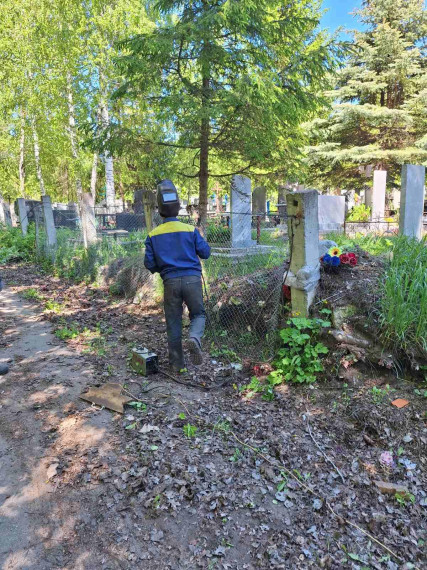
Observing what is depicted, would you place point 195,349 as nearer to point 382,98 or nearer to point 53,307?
point 53,307

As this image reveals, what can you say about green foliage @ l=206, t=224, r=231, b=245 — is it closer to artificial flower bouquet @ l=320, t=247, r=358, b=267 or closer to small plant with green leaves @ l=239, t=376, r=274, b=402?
artificial flower bouquet @ l=320, t=247, r=358, b=267

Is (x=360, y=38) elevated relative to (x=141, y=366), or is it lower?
elevated

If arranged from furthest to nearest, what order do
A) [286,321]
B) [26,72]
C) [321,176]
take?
[321,176] → [26,72] → [286,321]

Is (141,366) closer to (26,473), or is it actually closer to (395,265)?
(26,473)

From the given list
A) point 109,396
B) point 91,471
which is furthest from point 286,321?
point 91,471

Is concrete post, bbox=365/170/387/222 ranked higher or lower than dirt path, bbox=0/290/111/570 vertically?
higher

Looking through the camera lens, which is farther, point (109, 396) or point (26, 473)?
point (109, 396)

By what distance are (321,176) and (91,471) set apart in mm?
21530

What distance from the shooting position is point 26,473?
278cm

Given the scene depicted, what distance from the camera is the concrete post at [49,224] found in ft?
37.0

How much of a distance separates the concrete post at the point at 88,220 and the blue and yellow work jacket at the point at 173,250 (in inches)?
249

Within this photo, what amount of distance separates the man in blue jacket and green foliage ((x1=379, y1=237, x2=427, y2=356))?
194cm

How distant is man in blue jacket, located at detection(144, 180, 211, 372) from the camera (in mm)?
4258

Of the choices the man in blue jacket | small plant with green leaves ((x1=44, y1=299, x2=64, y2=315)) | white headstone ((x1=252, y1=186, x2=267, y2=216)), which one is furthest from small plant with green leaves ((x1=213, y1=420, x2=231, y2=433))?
white headstone ((x1=252, y1=186, x2=267, y2=216))
